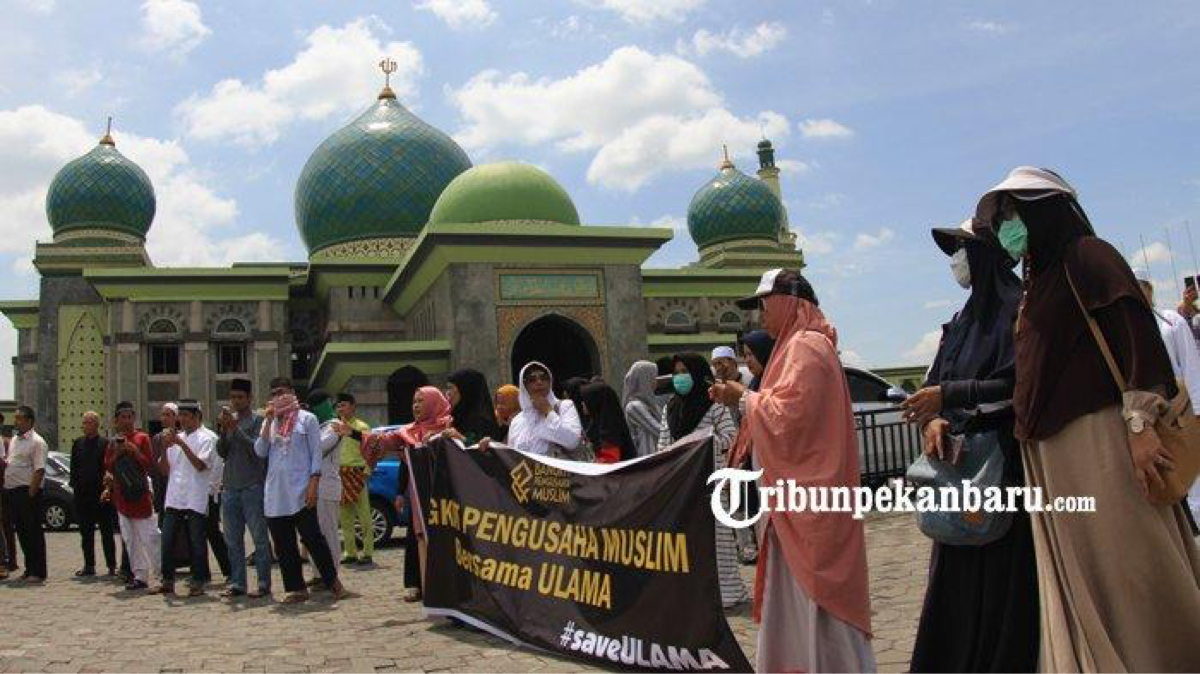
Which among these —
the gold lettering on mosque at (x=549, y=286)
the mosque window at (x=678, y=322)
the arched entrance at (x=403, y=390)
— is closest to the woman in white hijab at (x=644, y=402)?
the arched entrance at (x=403, y=390)

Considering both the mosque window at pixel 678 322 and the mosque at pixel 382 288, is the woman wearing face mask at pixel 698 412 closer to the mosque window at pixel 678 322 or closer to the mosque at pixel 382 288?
the mosque at pixel 382 288

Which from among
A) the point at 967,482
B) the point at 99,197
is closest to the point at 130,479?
the point at 967,482

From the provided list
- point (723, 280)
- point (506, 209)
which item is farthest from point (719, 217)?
point (506, 209)

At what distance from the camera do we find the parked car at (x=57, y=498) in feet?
47.4

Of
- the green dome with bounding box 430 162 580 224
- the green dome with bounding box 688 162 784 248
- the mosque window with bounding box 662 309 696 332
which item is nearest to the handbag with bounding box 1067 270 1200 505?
the green dome with bounding box 430 162 580 224

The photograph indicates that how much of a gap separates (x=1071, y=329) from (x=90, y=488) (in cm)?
853

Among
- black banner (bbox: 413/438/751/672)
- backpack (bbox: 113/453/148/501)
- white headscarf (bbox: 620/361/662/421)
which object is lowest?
black banner (bbox: 413/438/751/672)

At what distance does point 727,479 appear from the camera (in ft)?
12.8

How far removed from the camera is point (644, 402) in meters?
7.18

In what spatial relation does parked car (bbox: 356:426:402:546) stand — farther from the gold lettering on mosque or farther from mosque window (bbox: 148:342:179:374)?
mosque window (bbox: 148:342:179:374)

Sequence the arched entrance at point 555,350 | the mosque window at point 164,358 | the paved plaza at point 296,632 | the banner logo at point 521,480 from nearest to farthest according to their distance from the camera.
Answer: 1. the paved plaza at point 296,632
2. the banner logo at point 521,480
3. the arched entrance at point 555,350
4. the mosque window at point 164,358

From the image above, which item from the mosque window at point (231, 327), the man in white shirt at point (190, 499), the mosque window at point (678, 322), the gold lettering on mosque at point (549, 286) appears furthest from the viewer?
the mosque window at point (678, 322)

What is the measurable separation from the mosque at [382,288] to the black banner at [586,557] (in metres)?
14.0

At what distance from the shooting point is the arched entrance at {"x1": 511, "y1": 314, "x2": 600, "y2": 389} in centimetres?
2203
